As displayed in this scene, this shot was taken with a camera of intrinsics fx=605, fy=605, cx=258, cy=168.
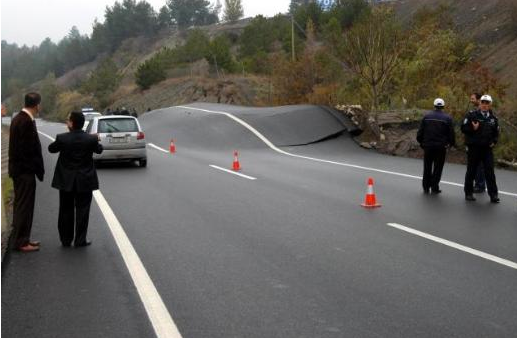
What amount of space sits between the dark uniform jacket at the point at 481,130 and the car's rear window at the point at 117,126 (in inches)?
408

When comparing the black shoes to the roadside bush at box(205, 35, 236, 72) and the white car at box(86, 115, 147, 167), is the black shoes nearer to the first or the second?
the white car at box(86, 115, 147, 167)

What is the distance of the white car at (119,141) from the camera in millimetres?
17594

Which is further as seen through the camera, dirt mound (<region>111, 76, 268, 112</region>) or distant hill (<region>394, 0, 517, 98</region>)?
dirt mound (<region>111, 76, 268, 112</region>)

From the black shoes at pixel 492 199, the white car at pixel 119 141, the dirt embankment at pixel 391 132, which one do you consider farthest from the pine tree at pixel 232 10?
the black shoes at pixel 492 199

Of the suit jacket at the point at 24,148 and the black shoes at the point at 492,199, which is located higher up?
the suit jacket at the point at 24,148

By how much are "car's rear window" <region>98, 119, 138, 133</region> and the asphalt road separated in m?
4.81

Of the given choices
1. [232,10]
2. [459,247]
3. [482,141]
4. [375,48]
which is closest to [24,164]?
[459,247]

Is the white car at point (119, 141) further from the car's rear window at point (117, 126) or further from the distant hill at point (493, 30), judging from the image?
the distant hill at point (493, 30)

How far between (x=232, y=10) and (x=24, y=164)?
160017 mm

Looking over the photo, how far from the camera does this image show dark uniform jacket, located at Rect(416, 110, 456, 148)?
11797 millimetres

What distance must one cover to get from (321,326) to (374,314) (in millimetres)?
527

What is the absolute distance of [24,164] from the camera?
7348 mm

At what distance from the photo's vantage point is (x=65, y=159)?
767cm

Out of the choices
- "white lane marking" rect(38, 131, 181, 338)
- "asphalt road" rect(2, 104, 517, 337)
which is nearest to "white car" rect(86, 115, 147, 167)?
"asphalt road" rect(2, 104, 517, 337)
